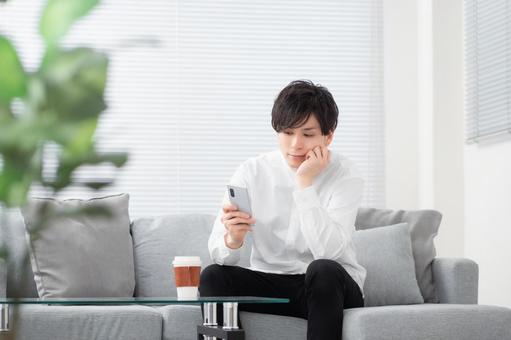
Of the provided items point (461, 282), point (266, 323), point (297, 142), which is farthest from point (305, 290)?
point (461, 282)

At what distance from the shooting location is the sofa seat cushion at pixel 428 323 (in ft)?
8.97

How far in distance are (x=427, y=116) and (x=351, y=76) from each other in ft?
1.45

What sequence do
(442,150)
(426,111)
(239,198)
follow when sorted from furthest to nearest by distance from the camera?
(426,111) → (442,150) → (239,198)

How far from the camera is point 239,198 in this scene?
2.70 meters

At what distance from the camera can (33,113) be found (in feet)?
1.02

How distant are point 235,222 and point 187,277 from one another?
0.40m

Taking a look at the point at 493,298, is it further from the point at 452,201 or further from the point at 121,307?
the point at 121,307

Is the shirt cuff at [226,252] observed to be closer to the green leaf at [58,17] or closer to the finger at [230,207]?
the finger at [230,207]

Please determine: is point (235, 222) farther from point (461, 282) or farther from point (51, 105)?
point (51, 105)

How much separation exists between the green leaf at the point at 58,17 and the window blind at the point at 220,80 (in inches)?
149

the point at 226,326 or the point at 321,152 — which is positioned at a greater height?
the point at 321,152

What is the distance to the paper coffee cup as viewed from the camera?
92.7 inches

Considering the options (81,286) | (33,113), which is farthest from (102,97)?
(81,286)

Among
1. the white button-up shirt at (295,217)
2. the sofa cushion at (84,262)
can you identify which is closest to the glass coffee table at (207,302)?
the white button-up shirt at (295,217)
